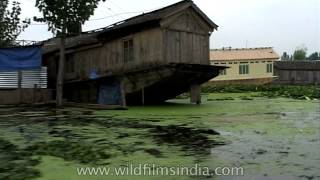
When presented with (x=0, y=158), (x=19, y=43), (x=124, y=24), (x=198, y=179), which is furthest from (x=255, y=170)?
(x=19, y=43)

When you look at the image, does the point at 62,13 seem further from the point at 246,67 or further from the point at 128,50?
the point at 246,67

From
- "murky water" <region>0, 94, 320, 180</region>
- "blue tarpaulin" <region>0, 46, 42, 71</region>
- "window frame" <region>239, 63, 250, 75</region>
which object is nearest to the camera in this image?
"murky water" <region>0, 94, 320, 180</region>

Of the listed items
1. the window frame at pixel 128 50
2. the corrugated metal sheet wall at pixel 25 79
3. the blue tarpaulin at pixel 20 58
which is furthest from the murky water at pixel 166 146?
the blue tarpaulin at pixel 20 58

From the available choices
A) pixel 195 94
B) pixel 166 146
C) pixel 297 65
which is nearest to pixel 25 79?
pixel 195 94

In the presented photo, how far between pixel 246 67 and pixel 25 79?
28.4 m

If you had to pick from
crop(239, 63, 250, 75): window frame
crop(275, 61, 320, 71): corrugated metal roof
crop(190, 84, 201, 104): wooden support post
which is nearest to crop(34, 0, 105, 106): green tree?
crop(190, 84, 201, 104): wooden support post

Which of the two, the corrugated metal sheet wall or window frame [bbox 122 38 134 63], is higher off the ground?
window frame [bbox 122 38 134 63]

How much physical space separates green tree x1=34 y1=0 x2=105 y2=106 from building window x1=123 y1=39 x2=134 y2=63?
240 cm

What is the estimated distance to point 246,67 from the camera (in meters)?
48.5

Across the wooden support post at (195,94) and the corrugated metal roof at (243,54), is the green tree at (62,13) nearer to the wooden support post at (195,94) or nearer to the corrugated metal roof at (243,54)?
the wooden support post at (195,94)

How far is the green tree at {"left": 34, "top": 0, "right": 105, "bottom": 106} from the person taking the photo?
22.6 metres

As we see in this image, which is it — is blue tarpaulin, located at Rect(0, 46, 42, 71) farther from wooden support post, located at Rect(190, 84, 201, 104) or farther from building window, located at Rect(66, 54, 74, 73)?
wooden support post, located at Rect(190, 84, 201, 104)

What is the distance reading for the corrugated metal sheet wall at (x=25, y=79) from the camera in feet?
79.1

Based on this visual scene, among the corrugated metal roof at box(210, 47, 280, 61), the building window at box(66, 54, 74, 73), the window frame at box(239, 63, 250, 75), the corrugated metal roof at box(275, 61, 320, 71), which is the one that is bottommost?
the building window at box(66, 54, 74, 73)
